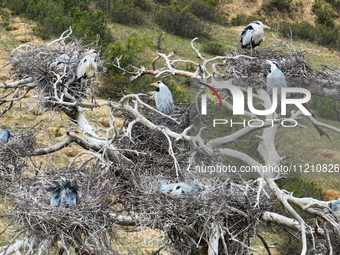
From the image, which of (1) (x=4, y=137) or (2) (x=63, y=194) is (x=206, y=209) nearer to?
(2) (x=63, y=194)

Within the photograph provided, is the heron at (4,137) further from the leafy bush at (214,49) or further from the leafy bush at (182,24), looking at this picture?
the leafy bush at (182,24)

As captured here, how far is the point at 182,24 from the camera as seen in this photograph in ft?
61.2

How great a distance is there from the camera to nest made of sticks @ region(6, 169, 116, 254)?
13.5ft

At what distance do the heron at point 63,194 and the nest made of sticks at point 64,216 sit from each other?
8 centimetres

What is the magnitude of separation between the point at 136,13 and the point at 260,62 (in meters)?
13.4

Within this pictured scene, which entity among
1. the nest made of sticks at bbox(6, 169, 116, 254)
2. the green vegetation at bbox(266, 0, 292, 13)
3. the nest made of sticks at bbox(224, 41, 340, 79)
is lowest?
the green vegetation at bbox(266, 0, 292, 13)

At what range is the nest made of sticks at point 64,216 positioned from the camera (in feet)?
13.5

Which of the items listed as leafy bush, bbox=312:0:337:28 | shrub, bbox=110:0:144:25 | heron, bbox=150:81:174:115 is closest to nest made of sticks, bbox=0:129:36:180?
heron, bbox=150:81:174:115

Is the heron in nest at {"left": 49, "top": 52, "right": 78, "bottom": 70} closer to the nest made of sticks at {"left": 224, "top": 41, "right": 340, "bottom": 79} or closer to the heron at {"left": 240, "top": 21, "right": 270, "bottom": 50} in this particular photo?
the nest made of sticks at {"left": 224, "top": 41, "right": 340, "bottom": 79}

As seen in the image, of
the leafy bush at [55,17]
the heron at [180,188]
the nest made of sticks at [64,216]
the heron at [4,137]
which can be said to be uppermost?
the heron at [180,188]

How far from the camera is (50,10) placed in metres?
15.6

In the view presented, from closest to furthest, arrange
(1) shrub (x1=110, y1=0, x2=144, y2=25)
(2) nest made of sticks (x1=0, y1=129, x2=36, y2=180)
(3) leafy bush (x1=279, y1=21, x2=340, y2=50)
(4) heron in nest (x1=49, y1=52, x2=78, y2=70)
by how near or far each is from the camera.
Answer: (2) nest made of sticks (x1=0, y1=129, x2=36, y2=180), (4) heron in nest (x1=49, y1=52, x2=78, y2=70), (1) shrub (x1=110, y1=0, x2=144, y2=25), (3) leafy bush (x1=279, y1=21, x2=340, y2=50)

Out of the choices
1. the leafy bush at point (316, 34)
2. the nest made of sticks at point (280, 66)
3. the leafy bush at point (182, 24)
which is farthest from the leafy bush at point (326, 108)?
the leafy bush at point (316, 34)

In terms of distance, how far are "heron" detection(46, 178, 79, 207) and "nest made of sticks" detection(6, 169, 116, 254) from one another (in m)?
0.08
